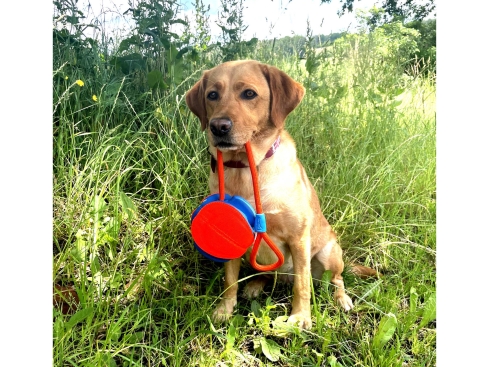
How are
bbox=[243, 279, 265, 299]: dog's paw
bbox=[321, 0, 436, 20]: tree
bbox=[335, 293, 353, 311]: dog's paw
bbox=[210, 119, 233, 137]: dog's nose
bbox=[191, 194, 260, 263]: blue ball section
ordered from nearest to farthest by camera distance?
bbox=[210, 119, 233, 137]: dog's nose, bbox=[191, 194, 260, 263]: blue ball section, bbox=[321, 0, 436, 20]: tree, bbox=[335, 293, 353, 311]: dog's paw, bbox=[243, 279, 265, 299]: dog's paw

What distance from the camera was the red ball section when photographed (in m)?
1.56

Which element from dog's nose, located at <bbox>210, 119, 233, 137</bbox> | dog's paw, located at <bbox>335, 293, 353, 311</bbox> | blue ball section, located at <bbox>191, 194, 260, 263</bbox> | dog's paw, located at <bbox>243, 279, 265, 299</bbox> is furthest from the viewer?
dog's paw, located at <bbox>243, 279, 265, 299</bbox>

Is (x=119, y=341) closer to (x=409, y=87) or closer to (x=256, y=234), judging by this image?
(x=256, y=234)

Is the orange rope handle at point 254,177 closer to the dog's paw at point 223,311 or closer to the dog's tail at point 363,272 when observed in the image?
the dog's paw at point 223,311

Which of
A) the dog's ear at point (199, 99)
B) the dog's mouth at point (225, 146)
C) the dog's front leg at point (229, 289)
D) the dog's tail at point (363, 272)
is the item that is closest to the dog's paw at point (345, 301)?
the dog's tail at point (363, 272)

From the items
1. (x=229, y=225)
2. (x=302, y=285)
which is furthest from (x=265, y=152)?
(x=302, y=285)

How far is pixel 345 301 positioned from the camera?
186 cm

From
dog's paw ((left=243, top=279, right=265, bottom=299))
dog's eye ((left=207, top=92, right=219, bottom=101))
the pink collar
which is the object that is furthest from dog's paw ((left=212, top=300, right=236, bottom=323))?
dog's eye ((left=207, top=92, right=219, bottom=101))

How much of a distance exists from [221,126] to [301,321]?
897 millimetres

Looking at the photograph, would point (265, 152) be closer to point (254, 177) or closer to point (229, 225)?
point (254, 177)

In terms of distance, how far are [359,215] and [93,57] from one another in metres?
1.65

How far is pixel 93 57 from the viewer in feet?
6.91

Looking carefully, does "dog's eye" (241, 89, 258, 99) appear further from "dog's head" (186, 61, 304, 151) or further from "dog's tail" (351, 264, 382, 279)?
"dog's tail" (351, 264, 382, 279)
